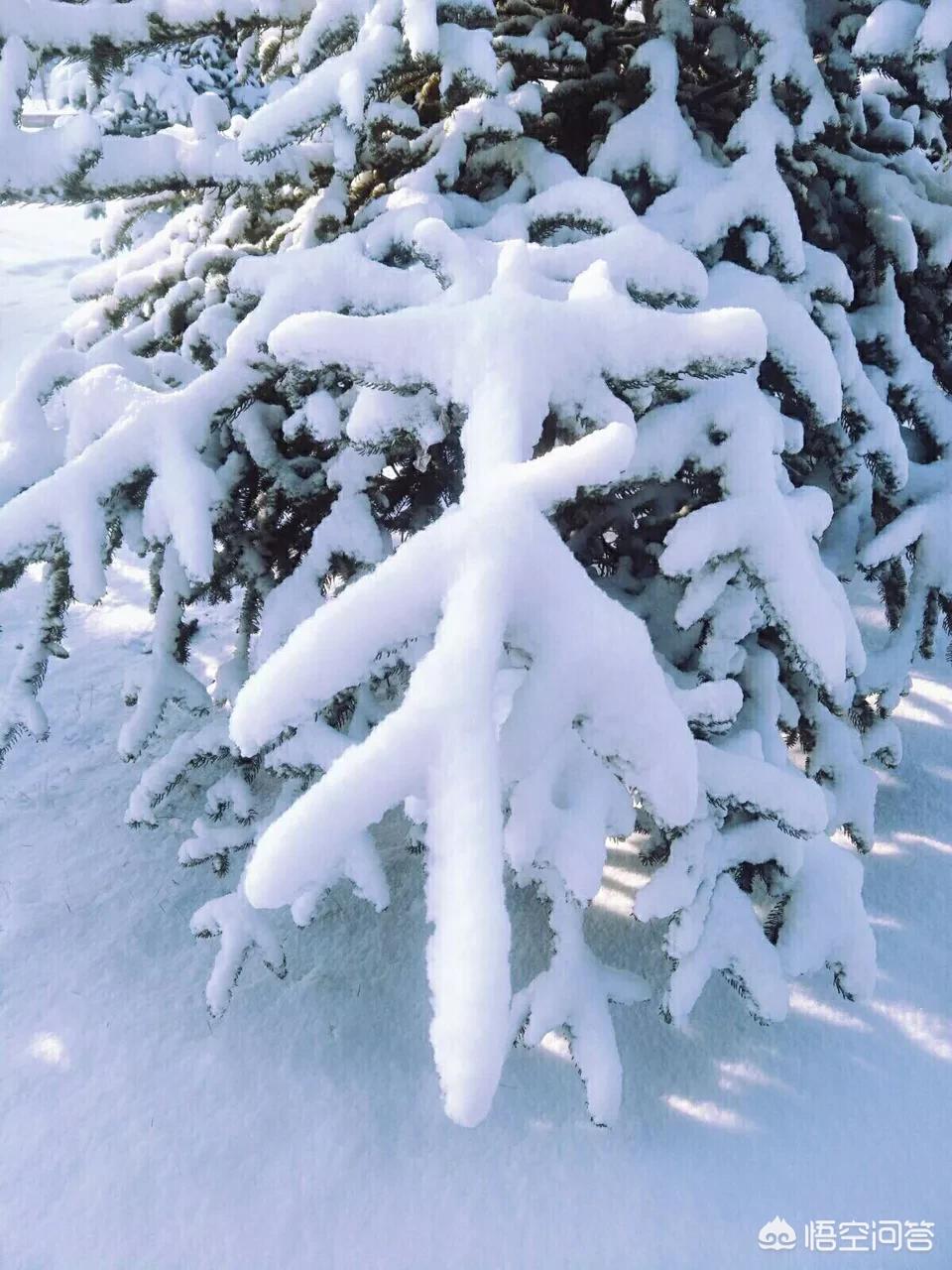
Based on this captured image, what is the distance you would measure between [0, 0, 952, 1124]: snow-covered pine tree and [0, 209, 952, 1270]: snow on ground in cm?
40

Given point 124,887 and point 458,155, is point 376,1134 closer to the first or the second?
point 124,887

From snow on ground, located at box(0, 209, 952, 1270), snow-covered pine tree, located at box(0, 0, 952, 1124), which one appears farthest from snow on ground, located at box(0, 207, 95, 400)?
snow on ground, located at box(0, 209, 952, 1270)

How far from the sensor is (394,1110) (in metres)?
2.78

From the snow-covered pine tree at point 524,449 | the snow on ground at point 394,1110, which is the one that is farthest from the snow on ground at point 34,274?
the snow on ground at point 394,1110

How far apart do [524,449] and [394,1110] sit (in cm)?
227

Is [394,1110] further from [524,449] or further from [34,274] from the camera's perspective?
[34,274]

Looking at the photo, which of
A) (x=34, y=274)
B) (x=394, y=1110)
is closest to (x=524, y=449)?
(x=394, y=1110)

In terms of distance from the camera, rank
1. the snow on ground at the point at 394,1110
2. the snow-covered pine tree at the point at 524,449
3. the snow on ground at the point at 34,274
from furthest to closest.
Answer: the snow on ground at the point at 34,274
the snow on ground at the point at 394,1110
the snow-covered pine tree at the point at 524,449

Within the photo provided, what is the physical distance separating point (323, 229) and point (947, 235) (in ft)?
7.36

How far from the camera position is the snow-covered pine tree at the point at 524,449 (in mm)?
1343

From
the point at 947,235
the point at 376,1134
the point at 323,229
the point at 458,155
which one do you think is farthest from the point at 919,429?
the point at 376,1134

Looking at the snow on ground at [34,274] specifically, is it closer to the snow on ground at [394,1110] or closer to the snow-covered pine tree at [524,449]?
the snow-covered pine tree at [524,449]

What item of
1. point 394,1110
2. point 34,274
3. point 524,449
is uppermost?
point 524,449

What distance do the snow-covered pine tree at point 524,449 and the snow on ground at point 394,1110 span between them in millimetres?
405
